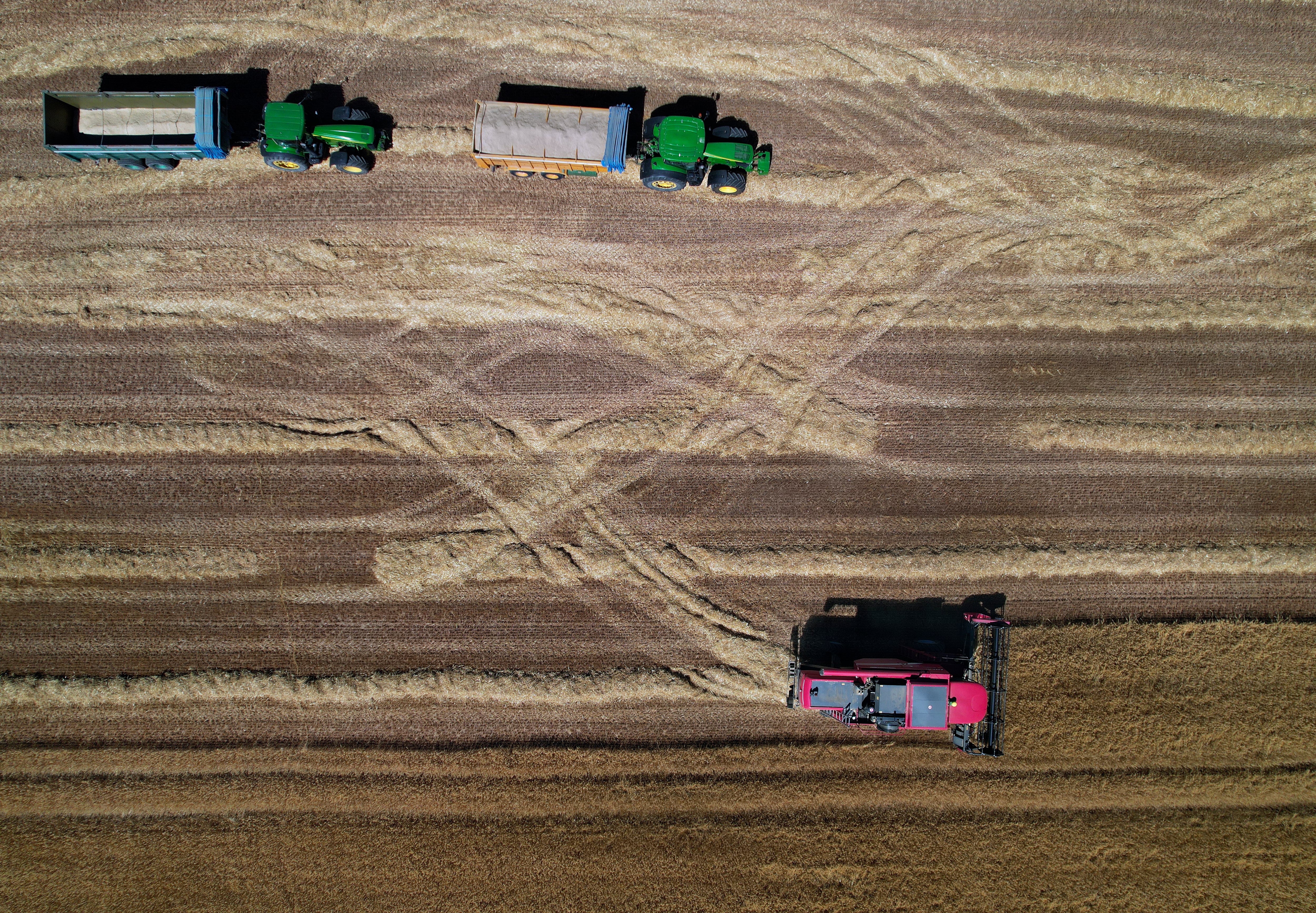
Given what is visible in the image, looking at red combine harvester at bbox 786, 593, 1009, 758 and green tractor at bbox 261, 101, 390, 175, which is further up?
green tractor at bbox 261, 101, 390, 175

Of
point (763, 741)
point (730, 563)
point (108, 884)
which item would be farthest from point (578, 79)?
point (108, 884)

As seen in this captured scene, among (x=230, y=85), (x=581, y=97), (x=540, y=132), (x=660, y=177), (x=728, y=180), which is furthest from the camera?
(x=581, y=97)

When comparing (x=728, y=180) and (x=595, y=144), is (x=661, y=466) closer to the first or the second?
(x=728, y=180)

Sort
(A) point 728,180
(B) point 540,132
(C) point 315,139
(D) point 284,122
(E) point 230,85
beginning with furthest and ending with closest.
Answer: (E) point 230,85, (C) point 315,139, (A) point 728,180, (B) point 540,132, (D) point 284,122

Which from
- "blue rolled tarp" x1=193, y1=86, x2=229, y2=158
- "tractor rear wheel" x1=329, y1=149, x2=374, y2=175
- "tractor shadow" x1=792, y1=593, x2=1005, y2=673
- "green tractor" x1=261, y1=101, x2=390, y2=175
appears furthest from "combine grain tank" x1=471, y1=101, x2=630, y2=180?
"tractor shadow" x1=792, y1=593, x2=1005, y2=673

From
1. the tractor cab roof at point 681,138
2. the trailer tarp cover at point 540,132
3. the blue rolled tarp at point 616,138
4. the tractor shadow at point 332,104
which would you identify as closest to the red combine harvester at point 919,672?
the tractor cab roof at point 681,138

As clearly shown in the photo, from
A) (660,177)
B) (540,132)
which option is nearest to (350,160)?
(540,132)

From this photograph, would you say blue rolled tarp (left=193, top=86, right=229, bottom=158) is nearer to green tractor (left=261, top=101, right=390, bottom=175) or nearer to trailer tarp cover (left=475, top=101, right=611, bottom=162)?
green tractor (left=261, top=101, right=390, bottom=175)
